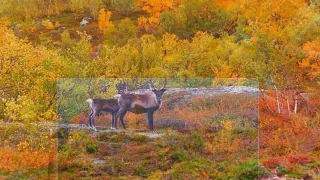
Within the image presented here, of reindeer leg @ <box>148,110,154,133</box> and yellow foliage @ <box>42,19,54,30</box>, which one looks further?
yellow foliage @ <box>42,19,54,30</box>

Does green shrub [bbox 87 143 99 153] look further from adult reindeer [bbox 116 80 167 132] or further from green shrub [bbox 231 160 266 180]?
green shrub [bbox 231 160 266 180]

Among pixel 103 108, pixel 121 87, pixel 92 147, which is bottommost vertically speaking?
pixel 92 147

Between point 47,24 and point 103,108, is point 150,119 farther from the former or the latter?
point 47,24

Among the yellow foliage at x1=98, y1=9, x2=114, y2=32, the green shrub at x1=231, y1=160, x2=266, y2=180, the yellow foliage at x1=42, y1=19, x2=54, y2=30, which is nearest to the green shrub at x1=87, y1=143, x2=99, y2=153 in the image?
the green shrub at x1=231, y1=160, x2=266, y2=180

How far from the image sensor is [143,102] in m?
10.9

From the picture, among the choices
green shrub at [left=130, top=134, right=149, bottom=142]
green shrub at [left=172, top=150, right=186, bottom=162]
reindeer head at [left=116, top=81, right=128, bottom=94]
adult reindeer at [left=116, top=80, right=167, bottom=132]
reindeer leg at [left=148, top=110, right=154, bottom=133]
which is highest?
reindeer head at [left=116, top=81, right=128, bottom=94]

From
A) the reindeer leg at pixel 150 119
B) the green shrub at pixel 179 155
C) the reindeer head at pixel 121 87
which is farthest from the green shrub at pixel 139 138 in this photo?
the reindeer head at pixel 121 87

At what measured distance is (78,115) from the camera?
1087 cm

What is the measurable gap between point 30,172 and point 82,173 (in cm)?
190

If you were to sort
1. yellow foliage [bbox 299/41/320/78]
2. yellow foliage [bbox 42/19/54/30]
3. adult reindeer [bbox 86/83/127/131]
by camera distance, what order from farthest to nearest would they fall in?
yellow foliage [bbox 42/19/54/30]
yellow foliage [bbox 299/41/320/78]
adult reindeer [bbox 86/83/127/131]

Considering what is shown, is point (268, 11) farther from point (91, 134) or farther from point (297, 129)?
point (91, 134)

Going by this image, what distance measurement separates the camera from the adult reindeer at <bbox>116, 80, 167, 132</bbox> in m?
10.9

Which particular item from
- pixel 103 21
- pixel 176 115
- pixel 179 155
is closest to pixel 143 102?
pixel 176 115

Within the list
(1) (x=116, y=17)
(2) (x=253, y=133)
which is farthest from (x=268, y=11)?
(1) (x=116, y=17)
